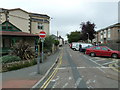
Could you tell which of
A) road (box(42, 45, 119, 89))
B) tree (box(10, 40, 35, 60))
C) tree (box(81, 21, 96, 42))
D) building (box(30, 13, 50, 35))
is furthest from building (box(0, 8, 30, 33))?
tree (box(81, 21, 96, 42))

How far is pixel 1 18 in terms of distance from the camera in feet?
69.4

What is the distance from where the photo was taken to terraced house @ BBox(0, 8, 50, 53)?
18.1 metres

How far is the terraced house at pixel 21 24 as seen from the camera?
18.1 meters

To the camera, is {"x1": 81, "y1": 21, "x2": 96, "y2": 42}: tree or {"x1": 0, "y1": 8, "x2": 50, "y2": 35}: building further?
{"x1": 81, "y1": 21, "x2": 96, "y2": 42}: tree

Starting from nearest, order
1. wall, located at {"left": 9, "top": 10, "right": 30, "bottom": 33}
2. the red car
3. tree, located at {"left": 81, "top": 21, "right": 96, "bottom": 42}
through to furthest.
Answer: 1. the red car
2. wall, located at {"left": 9, "top": 10, "right": 30, "bottom": 33}
3. tree, located at {"left": 81, "top": 21, "right": 96, "bottom": 42}

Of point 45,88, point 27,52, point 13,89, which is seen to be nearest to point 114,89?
point 45,88

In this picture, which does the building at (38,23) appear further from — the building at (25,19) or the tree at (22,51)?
the tree at (22,51)

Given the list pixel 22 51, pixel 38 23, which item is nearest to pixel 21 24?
pixel 38 23

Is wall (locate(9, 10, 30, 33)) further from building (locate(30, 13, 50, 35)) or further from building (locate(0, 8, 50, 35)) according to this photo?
building (locate(30, 13, 50, 35))

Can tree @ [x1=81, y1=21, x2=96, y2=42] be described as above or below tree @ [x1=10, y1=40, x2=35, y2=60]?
above

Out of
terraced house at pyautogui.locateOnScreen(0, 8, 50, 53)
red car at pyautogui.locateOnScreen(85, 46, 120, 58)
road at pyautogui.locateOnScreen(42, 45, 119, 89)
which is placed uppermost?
terraced house at pyautogui.locateOnScreen(0, 8, 50, 53)

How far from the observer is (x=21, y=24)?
74.1ft

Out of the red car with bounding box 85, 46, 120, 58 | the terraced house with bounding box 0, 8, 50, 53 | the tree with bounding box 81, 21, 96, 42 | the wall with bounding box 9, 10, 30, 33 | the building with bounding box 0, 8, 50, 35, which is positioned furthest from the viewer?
the tree with bounding box 81, 21, 96, 42

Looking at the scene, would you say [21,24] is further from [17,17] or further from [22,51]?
[22,51]
